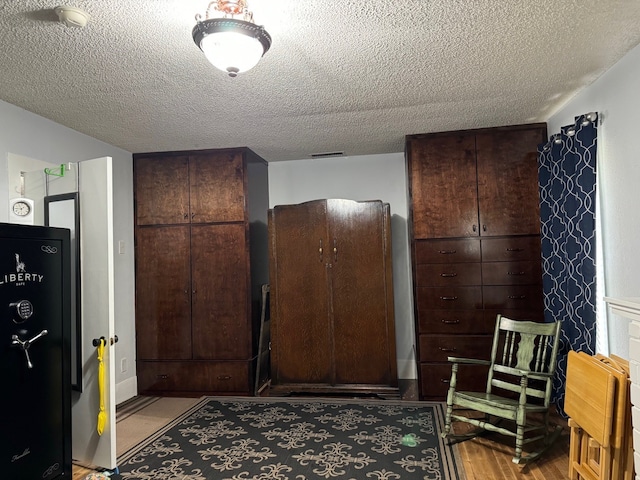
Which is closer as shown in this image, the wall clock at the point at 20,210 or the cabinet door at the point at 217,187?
the wall clock at the point at 20,210

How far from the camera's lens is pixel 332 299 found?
4.18 m

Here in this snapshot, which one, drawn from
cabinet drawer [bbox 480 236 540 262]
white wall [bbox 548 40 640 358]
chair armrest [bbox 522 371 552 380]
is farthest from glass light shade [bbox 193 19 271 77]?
cabinet drawer [bbox 480 236 540 262]

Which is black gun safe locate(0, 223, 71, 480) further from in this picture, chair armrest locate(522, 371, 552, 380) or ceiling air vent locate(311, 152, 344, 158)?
chair armrest locate(522, 371, 552, 380)

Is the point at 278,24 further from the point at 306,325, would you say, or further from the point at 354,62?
the point at 306,325

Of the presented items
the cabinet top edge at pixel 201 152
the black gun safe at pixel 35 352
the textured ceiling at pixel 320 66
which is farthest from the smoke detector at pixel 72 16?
the cabinet top edge at pixel 201 152

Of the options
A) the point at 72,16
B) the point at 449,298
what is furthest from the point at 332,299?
the point at 72,16

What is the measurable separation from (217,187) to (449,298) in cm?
244

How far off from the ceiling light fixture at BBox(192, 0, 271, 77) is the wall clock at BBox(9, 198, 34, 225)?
1906 mm

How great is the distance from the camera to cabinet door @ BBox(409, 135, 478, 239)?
12.9 feet

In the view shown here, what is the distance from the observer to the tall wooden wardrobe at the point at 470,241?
383cm

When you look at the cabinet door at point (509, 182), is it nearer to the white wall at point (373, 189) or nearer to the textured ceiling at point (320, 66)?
the textured ceiling at point (320, 66)

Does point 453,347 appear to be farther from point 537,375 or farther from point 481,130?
point 481,130

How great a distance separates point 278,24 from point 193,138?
213 cm

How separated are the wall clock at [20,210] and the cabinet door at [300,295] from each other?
1.98 m
